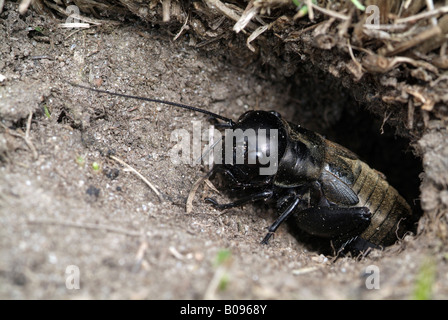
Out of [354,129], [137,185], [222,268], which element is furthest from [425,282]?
[354,129]

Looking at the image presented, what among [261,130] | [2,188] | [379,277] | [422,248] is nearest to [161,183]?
[261,130]

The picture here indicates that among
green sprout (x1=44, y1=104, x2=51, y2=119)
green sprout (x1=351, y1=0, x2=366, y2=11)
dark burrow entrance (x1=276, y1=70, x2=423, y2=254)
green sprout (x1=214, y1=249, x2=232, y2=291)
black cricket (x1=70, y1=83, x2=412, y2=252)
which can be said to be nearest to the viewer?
green sprout (x1=214, y1=249, x2=232, y2=291)

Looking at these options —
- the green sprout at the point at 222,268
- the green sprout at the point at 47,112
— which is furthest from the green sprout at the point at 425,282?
the green sprout at the point at 47,112

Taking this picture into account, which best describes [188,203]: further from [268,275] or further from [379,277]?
[379,277]

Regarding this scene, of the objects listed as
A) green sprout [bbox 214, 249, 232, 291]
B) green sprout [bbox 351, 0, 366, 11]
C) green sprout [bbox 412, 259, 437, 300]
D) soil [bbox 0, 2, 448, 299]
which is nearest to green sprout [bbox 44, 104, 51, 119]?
soil [bbox 0, 2, 448, 299]

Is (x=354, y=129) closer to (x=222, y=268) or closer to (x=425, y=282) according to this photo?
(x=425, y=282)

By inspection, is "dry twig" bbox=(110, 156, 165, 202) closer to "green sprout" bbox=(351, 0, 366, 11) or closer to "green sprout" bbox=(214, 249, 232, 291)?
"green sprout" bbox=(214, 249, 232, 291)

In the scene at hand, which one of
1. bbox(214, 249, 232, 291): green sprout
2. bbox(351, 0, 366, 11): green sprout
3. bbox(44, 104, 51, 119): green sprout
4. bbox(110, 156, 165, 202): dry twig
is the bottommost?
bbox(110, 156, 165, 202): dry twig
